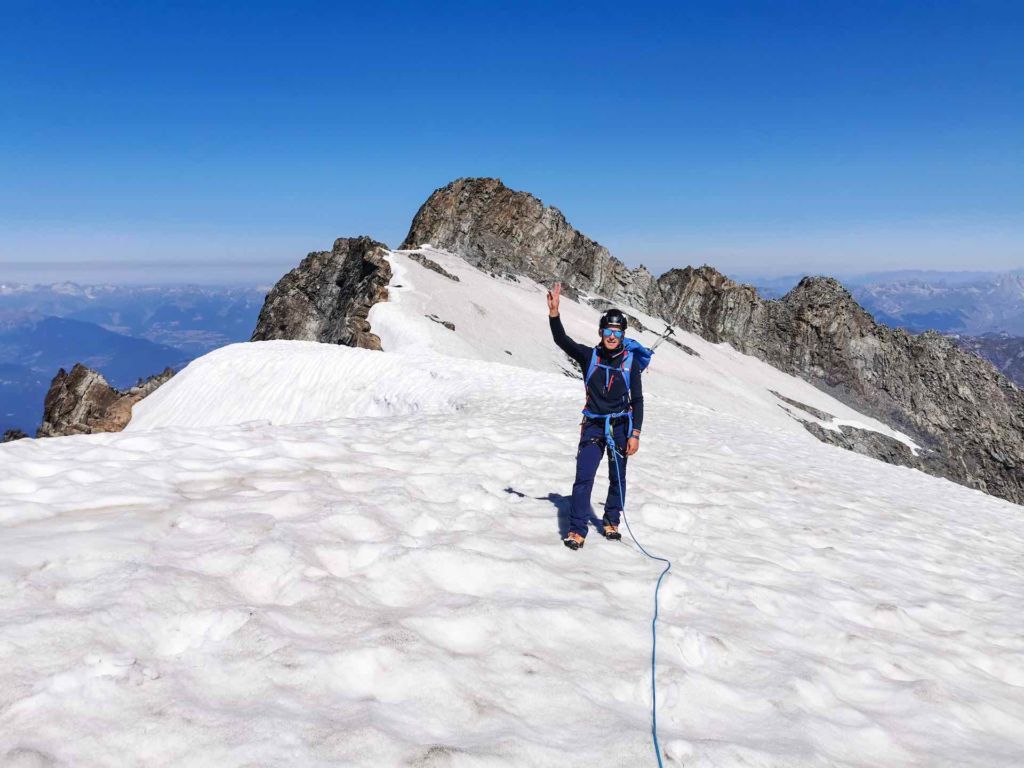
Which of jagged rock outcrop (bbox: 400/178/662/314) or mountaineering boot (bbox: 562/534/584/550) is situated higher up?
jagged rock outcrop (bbox: 400/178/662/314)

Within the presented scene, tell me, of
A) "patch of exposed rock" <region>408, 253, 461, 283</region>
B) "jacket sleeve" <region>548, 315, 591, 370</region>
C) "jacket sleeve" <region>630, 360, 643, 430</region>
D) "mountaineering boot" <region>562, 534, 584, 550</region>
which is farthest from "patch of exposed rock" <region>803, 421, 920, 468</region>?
"mountaineering boot" <region>562, 534, 584, 550</region>

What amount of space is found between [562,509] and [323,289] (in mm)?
55254

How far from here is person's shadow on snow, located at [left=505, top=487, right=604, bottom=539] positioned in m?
8.36

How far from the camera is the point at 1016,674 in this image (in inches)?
252

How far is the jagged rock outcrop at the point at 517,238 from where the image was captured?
81875 millimetres

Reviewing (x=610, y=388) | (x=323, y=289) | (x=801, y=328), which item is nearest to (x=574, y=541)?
(x=610, y=388)

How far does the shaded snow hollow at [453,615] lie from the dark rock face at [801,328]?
2712 inches

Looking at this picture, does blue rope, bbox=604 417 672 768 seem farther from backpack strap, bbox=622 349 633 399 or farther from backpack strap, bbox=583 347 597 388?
backpack strap, bbox=583 347 597 388

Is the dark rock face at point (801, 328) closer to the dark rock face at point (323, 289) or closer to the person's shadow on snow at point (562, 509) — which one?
the dark rock face at point (323, 289)

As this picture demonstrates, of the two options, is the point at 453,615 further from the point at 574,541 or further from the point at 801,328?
the point at 801,328

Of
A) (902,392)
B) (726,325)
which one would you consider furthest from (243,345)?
(902,392)

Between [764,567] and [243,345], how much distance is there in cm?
2728

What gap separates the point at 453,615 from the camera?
555 cm

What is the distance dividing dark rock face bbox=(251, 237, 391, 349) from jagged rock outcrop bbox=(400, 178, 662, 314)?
2153cm
